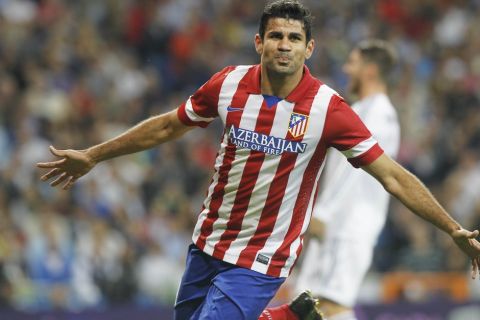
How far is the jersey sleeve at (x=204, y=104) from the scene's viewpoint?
5.22 meters

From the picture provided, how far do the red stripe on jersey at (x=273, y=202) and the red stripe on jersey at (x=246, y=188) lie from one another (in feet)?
0.29

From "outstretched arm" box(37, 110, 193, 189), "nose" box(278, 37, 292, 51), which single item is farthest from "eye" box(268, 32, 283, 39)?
"outstretched arm" box(37, 110, 193, 189)

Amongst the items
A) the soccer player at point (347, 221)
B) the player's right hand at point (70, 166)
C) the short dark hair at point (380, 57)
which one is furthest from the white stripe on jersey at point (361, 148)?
the short dark hair at point (380, 57)

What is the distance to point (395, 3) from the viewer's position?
1455cm

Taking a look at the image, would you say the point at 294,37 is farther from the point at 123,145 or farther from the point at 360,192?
the point at 360,192

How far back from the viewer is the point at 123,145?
17.7 ft

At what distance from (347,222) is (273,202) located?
7.11 feet

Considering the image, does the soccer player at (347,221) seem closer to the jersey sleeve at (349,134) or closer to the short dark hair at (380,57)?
the short dark hair at (380,57)

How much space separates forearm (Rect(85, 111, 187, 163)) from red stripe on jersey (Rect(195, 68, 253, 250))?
0.35m

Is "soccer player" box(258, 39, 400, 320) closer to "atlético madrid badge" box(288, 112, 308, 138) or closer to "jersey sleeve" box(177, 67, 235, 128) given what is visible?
"jersey sleeve" box(177, 67, 235, 128)

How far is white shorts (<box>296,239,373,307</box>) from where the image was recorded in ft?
23.4

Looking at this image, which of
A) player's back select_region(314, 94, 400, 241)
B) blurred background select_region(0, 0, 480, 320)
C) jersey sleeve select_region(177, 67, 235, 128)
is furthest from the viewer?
blurred background select_region(0, 0, 480, 320)

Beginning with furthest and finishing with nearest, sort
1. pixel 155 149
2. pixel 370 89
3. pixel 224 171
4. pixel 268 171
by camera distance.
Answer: pixel 155 149 → pixel 370 89 → pixel 224 171 → pixel 268 171

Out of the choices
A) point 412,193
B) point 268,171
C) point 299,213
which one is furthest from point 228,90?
point 412,193
